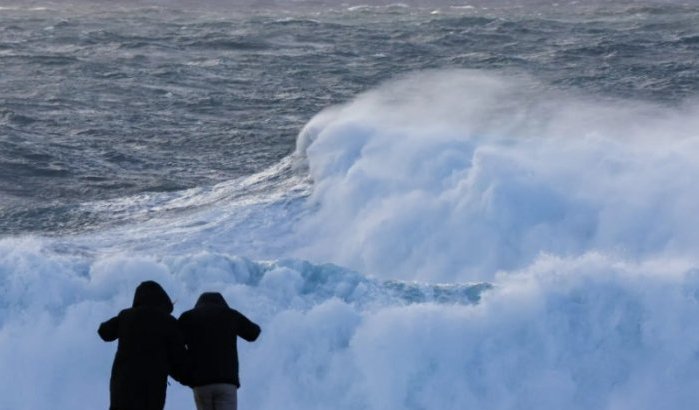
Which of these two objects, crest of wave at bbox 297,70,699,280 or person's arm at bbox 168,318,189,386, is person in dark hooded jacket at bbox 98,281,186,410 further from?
crest of wave at bbox 297,70,699,280

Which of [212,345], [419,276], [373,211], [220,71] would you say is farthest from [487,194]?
[220,71]

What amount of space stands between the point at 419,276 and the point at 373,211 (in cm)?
153

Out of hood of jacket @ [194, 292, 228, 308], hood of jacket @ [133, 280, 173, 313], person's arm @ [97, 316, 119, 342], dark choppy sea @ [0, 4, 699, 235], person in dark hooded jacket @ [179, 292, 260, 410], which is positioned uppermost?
hood of jacket @ [133, 280, 173, 313]

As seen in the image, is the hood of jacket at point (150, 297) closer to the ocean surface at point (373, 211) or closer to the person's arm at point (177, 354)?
the person's arm at point (177, 354)

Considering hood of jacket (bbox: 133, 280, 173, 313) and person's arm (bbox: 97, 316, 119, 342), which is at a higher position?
hood of jacket (bbox: 133, 280, 173, 313)

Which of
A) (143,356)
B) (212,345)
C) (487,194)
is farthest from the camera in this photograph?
(487,194)

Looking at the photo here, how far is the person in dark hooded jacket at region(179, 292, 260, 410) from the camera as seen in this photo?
852 cm

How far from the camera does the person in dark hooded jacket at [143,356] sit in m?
8.30

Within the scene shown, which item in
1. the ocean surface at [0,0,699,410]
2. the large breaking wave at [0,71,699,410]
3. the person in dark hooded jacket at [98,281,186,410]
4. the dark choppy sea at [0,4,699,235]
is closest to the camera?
the person in dark hooded jacket at [98,281,186,410]

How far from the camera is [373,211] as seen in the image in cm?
1648

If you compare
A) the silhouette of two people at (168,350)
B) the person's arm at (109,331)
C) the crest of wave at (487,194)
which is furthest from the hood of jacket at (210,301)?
the crest of wave at (487,194)

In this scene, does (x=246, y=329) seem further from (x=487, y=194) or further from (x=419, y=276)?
(x=487, y=194)

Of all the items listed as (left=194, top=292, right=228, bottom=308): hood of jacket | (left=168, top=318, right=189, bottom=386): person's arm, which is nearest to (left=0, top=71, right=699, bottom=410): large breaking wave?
(left=194, top=292, right=228, bottom=308): hood of jacket

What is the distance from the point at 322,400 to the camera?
11.7 metres
